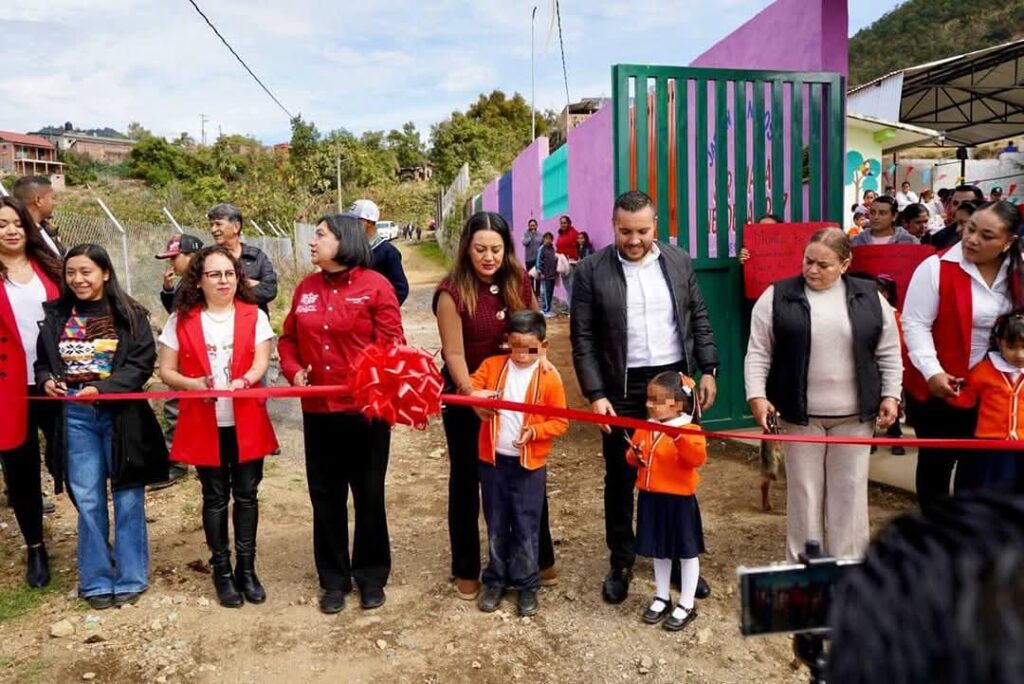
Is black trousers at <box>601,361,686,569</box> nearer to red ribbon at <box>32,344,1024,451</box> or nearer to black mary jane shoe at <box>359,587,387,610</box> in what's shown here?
red ribbon at <box>32,344,1024,451</box>

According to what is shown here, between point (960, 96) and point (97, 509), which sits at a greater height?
point (960, 96)

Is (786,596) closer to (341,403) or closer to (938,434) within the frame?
(341,403)

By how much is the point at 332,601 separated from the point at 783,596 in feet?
10.9

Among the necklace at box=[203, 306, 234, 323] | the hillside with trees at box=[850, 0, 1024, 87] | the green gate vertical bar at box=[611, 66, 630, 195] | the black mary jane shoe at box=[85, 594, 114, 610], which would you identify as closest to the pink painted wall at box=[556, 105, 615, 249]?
the green gate vertical bar at box=[611, 66, 630, 195]

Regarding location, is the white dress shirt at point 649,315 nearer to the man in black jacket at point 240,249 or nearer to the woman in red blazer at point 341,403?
the woman in red blazer at point 341,403

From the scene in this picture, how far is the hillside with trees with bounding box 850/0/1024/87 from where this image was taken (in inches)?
1400

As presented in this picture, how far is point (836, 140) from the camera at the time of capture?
236 inches

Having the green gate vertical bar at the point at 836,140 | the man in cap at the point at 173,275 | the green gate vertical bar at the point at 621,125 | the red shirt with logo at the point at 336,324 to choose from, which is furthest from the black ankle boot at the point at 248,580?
the green gate vertical bar at the point at 836,140

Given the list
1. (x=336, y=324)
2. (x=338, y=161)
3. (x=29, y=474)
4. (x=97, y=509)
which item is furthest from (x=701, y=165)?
(x=338, y=161)

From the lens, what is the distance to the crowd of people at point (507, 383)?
3.61 m

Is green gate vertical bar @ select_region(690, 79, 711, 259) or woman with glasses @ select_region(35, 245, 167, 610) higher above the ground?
green gate vertical bar @ select_region(690, 79, 711, 259)

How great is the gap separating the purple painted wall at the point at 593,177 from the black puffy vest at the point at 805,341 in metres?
8.49

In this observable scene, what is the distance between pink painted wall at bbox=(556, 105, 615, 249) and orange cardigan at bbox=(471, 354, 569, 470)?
27.9ft

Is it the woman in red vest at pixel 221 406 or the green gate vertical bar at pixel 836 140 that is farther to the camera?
the green gate vertical bar at pixel 836 140
